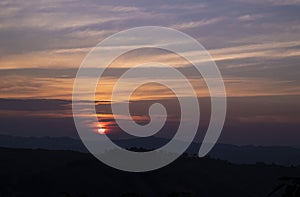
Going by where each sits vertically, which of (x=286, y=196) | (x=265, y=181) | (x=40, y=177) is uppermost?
(x=286, y=196)

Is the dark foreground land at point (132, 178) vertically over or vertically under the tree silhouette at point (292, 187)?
under

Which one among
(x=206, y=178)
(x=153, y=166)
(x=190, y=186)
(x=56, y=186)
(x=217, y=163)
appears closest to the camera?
(x=56, y=186)

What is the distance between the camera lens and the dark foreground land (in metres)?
64.0

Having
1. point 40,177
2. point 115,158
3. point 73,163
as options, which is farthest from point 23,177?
point 115,158

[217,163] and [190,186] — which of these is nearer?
[190,186]

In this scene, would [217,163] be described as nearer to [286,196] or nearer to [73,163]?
[73,163]

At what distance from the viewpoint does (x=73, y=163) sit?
7531 cm

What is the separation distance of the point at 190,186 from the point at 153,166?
11.1 meters

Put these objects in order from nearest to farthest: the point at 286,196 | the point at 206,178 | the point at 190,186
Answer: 1. the point at 286,196
2. the point at 190,186
3. the point at 206,178

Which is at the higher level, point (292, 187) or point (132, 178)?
point (292, 187)

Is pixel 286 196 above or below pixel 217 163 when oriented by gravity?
above

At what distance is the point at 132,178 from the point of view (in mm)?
69750

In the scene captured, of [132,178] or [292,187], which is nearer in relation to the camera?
[292,187]

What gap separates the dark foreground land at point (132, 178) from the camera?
210ft
